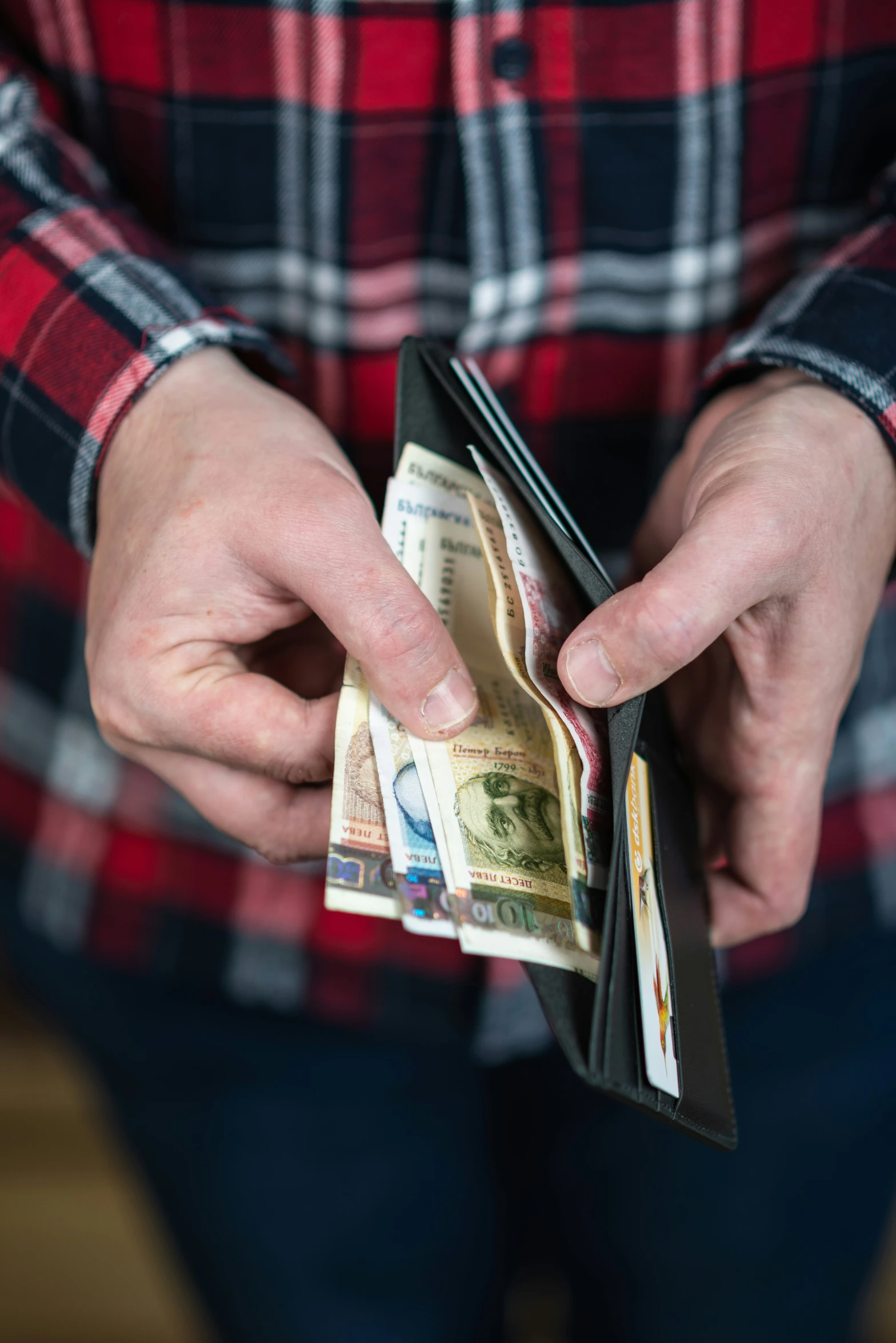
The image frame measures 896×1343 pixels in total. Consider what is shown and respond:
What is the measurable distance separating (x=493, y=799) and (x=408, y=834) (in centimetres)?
8

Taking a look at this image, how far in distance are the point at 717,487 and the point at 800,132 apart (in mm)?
417

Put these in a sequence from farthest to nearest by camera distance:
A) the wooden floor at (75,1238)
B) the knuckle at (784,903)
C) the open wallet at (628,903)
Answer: the wooden floor at (75,1238)
the knuckle at (784,903)
the open wallet at (628,903)

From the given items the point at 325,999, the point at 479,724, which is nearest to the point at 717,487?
the point at 479,724

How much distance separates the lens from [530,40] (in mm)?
769

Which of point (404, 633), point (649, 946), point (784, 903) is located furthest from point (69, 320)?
point (784, 903)

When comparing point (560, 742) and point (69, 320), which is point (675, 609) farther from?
point (69, 320)

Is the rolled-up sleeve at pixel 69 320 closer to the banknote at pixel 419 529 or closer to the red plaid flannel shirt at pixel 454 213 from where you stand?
the red plaid flannel shirt at pixel 454 213

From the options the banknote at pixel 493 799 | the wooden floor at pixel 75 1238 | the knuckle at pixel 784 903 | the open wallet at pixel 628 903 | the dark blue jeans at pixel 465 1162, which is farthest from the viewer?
the wooden floor at pixel 75 1238

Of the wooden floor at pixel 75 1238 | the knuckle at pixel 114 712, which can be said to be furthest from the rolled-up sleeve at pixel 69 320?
the wooden floor at pixel 75 1238

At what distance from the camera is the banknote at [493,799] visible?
27.0 inches

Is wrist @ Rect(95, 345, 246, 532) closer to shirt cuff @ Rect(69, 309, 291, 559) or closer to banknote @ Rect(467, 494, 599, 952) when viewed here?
shirt cuff @ Rect(69, 309, 291, 559)

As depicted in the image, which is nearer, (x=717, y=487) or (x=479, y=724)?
(x=717, y=487)

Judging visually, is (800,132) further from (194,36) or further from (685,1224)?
(685,1224)

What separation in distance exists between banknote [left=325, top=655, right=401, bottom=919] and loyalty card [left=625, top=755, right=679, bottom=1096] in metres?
0.17
